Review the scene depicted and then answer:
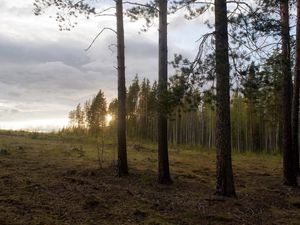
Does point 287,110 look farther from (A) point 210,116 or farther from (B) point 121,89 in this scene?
(A) point 210,116

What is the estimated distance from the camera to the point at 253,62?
11148mm

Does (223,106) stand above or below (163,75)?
below

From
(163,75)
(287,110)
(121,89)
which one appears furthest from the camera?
(287,110)

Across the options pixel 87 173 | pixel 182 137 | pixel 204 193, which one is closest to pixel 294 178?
pixel 204 193

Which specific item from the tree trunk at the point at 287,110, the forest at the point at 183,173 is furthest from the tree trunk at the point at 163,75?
the tree trunk at the point at 287,110

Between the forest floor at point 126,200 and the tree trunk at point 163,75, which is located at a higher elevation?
the tree trunk at point 163,75

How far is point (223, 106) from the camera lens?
11156 millimetres

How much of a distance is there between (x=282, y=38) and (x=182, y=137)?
58.5 m

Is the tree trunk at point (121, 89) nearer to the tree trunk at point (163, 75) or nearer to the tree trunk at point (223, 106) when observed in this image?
the tree trunk at point (163, 75)

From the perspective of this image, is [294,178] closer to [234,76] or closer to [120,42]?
[234,76]

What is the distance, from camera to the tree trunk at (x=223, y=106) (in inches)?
436

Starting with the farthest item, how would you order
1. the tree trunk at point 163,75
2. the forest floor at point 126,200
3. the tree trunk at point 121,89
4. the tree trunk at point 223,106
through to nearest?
the tree trunk at point 121,89 < the tree trunk at point 163,75 < the tree trunk at point 223,106 < the forest floor at point 126,200

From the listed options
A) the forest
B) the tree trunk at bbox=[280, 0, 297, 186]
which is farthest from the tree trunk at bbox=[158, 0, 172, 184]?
the tree trunk at bbox=[280, 0, 297, 186]

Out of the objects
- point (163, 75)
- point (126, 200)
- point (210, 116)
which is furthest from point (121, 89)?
point (210, 116)
